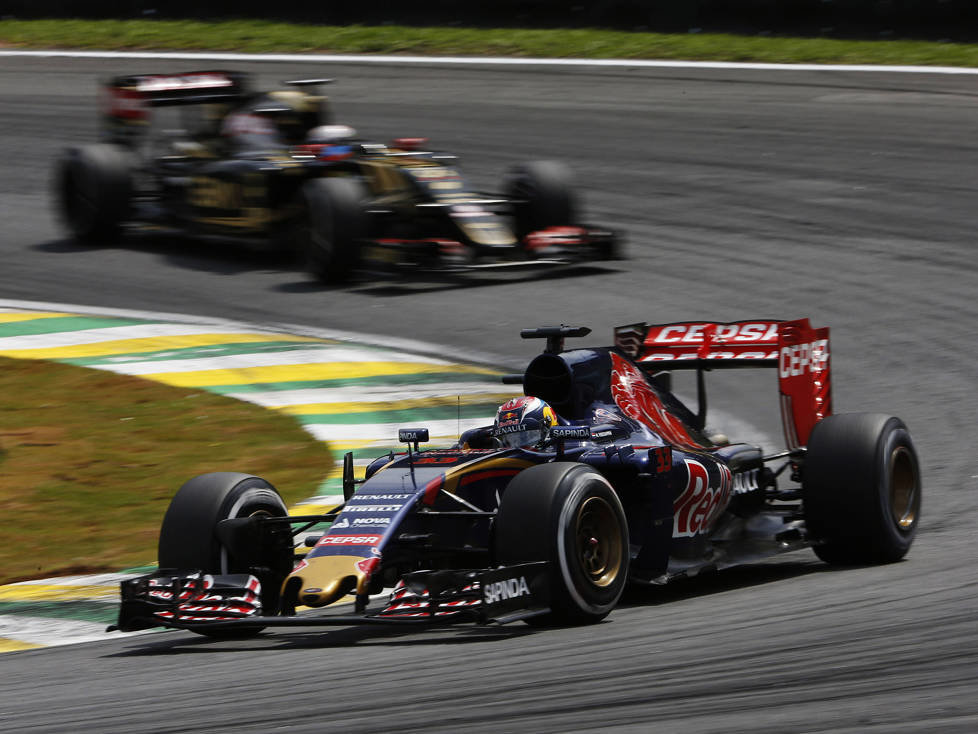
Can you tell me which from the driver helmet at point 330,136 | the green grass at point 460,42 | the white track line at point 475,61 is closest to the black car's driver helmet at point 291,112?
the driver helmet at point 330,136

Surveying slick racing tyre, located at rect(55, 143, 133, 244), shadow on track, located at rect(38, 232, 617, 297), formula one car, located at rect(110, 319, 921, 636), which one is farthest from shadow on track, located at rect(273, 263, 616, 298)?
formula one car, located at rect(110, 319, 921, 636)

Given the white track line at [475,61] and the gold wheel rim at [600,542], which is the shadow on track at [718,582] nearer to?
the gold wheel rim at [600,542]

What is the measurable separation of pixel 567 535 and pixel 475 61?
22063 mm

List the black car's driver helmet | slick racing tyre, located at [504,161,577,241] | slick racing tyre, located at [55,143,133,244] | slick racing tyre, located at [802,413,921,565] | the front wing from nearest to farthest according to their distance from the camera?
1. the front wing
2. slick racing tyre, located at [802,413,921,565]
3. slick racing tyre, located at [504,161,577,241]
4. the black car's driver helmet
5. slick racing tyre, located at [55,143,133,244]

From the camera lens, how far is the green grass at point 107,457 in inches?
380

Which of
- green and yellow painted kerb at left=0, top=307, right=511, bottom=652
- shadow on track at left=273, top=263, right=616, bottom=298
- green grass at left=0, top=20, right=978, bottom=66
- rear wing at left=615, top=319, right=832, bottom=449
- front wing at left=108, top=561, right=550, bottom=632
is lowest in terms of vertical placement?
green and yellow painted kerb at left=0, top=307, right=511, bottom=652

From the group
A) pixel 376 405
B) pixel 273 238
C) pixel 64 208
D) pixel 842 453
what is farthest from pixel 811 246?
pixel 842 453

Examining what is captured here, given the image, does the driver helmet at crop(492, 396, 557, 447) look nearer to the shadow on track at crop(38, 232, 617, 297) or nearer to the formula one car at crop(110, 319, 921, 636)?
the formula one car at crop(110, 319, 921, 636)

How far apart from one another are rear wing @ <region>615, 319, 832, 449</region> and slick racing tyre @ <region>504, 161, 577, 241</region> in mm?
7837

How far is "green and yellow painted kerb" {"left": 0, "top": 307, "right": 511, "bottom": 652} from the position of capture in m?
11.8

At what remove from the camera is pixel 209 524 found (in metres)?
7.57

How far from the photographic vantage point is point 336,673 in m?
6.40

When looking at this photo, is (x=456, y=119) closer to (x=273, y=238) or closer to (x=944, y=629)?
(x=273, y=238)

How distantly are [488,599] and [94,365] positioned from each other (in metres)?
8.04
